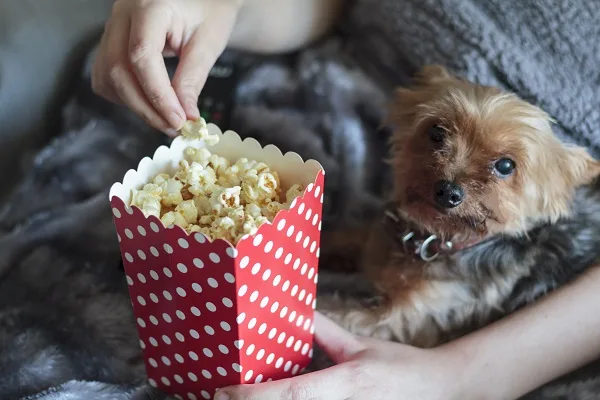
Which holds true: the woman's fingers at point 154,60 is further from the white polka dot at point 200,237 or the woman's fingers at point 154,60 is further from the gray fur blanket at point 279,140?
the gray fur blanket at point 279,140

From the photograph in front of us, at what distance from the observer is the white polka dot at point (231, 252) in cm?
73

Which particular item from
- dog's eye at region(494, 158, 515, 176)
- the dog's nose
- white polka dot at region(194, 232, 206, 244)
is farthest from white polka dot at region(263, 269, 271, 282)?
dog's eye at region(494, 158, 515, 176)

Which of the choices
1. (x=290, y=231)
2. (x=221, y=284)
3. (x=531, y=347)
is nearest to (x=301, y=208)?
(x=290, y=231)

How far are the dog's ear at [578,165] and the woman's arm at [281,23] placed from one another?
0.58m

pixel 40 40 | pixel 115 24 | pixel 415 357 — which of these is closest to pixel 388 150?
pixel 415 357

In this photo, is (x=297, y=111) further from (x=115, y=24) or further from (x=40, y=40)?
(x=40, y=40)

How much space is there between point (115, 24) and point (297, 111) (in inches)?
17.5

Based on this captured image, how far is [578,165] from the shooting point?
1.14 metres

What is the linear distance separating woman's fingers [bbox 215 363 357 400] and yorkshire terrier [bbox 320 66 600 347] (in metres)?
0.29

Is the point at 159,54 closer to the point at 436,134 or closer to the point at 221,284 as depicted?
the point at 221,284

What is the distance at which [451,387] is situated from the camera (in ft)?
3.28

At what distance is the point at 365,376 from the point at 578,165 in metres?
0.55

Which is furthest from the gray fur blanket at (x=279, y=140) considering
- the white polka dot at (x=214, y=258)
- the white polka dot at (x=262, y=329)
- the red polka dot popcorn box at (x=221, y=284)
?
the white polka dot at (x=214, y=258)

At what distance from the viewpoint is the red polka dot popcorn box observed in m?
0.77
